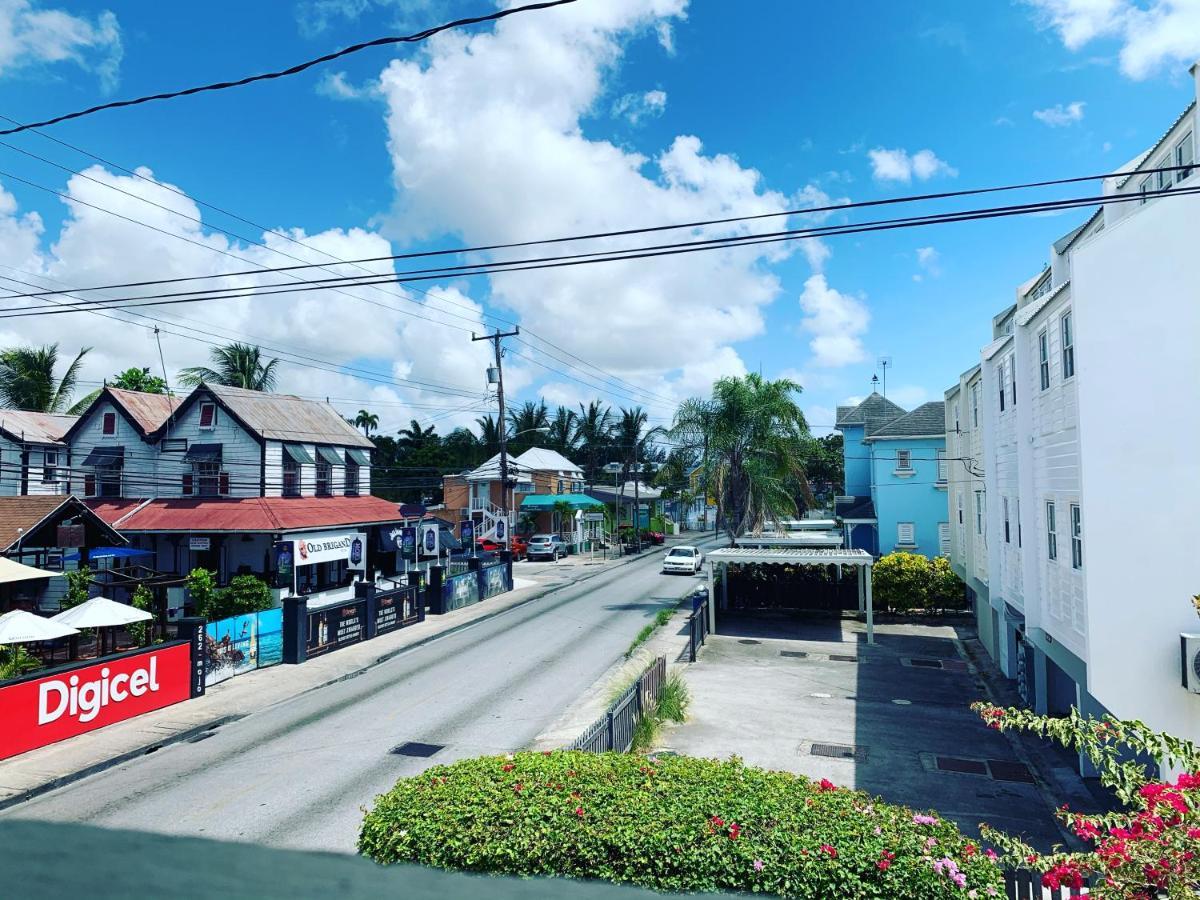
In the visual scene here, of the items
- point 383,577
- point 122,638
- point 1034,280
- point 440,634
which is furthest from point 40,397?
point 1034,280

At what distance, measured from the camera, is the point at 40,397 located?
46344mm

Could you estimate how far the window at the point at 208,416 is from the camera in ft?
110

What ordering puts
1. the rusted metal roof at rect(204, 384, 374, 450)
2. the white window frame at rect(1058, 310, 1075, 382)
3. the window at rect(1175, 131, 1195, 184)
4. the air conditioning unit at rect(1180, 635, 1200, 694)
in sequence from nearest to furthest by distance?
the air conditioning unit at rect(1180, 635, 1200, 694)
the white window frame at rect(1058, 310, 1075, 382)
the window at rect(1175, 131, 1195, 184)
the rusted metal roof at rect(204, 384, 374, 450)

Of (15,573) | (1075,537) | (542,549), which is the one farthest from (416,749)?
(542,549)

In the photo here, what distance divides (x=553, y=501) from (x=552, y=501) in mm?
126

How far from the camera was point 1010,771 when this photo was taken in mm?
13969

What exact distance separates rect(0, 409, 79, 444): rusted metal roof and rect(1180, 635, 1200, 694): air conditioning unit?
42825mm

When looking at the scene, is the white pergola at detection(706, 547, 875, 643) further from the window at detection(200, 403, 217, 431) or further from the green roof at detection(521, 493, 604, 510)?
the green roof at detection(521, 493, 604, 510)

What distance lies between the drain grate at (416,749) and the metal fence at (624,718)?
284cm

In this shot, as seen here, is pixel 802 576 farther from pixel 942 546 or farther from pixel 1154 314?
pixel 1154 314

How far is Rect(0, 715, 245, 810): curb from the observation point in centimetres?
1241

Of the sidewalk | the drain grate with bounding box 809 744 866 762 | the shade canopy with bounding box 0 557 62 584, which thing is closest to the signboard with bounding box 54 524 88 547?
the shade canopy with bounding box 0 557 62 584

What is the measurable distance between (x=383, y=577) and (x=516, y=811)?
3085cm

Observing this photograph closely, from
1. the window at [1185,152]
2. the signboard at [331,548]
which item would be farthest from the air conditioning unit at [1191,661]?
the signboard at [331,548]
